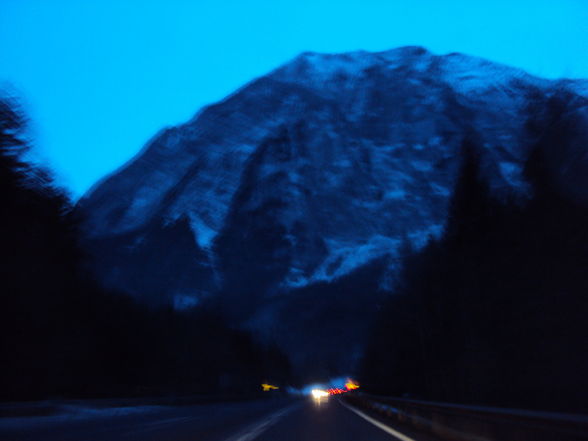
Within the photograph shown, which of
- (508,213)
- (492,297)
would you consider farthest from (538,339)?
(508,213)

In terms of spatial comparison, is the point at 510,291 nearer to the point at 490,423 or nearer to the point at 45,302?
the point at 45,302

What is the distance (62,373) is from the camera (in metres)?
55.4

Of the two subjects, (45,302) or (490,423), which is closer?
(490,423)

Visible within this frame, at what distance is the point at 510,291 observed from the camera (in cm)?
4262

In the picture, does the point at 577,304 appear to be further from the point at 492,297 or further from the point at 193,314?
the point at 193,314

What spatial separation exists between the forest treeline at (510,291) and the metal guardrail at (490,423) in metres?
8.99

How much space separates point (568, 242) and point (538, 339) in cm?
629

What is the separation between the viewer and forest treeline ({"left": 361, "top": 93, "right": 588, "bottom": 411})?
33.2 metres

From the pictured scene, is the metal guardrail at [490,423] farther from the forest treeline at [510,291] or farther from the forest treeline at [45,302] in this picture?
the forest treeline at [45,302]

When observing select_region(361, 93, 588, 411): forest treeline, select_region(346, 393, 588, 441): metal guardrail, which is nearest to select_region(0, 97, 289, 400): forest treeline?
select_region(346, 393, 588, 441): metal guardrail

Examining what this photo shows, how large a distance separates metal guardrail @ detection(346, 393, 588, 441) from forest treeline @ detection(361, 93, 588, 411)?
8.99 metres

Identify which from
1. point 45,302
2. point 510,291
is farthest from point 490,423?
point 45,302

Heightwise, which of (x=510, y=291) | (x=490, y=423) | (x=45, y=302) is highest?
(x=510, y=291)

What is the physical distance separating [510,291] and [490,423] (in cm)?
3079
